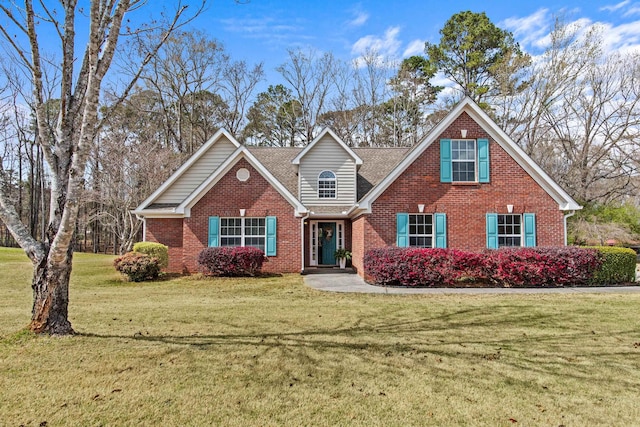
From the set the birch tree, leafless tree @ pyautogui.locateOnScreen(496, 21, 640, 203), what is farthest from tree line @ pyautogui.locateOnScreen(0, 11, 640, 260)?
the birch tree

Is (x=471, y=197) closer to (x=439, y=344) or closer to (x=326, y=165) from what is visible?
(x=326, y=165)

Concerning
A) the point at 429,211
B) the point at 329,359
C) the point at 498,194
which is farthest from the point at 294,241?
the point at 329,359

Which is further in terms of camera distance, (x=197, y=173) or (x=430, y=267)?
(x=197, y=173)

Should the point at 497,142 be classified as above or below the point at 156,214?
above

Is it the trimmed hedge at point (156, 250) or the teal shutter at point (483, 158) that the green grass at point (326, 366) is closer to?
the trimmed hedge at point (156, 250)

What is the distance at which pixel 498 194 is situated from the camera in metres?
14.7

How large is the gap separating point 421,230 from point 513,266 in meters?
3.36

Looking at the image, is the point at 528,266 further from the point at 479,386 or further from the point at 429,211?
the point at 479,386

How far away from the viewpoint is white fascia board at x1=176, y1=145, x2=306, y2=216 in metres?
15.8

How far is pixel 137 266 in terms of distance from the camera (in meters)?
14.5

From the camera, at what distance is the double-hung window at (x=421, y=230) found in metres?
14.6

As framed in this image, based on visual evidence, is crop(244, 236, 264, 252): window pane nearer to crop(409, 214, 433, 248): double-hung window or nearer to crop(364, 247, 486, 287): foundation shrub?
crop(364, 247, 486, 287): foundation shrub

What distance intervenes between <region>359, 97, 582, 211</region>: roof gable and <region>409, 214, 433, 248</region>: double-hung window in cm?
Answer: 166

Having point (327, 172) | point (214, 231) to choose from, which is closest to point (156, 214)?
point (214, 231)
